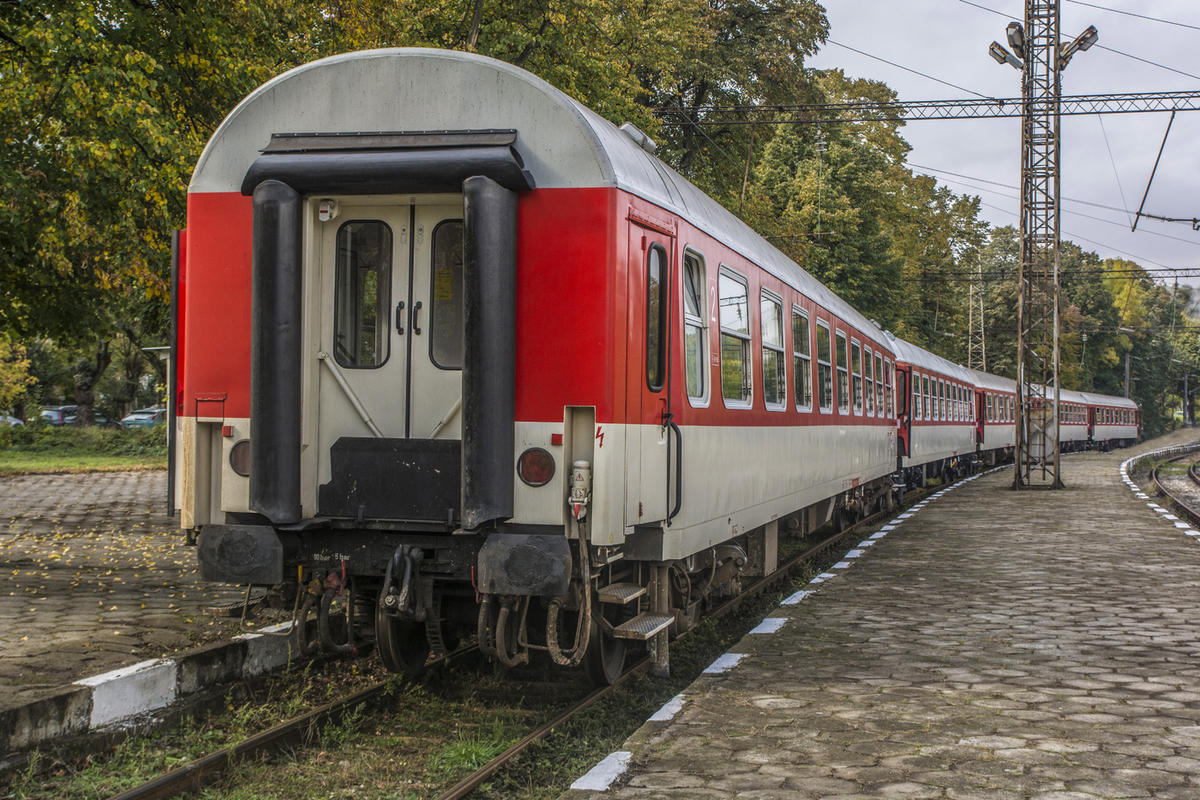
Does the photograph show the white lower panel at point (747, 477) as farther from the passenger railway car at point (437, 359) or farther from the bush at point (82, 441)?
the bush at point (82, 441)

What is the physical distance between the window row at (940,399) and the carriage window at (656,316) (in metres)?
16.6

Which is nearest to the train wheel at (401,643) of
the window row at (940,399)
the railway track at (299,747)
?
the railway track at (299,747)

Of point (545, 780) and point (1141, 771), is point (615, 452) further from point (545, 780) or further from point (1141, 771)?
point (1141, 771)

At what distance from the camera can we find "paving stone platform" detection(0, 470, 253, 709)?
6.31m

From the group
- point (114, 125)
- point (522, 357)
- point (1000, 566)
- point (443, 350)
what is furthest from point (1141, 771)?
point (114, 125)

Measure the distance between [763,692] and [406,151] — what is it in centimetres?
351

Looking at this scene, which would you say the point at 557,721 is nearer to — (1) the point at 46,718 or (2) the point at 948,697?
(2) the point at 948,697

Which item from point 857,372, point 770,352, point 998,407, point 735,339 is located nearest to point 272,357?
point 735,339

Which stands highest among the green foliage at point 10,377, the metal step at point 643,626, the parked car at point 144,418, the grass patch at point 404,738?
the green foliage at point 10,377

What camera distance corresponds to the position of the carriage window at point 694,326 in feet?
21.8

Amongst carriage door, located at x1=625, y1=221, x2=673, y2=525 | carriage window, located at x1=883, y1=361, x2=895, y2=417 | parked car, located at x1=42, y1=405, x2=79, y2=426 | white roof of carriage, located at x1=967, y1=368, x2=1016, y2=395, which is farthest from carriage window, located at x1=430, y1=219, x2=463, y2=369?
parked car, located at x1=42, y1=405, x2=79, y2=426

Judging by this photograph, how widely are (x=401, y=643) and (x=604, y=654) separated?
4.04ft

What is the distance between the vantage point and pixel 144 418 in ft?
165

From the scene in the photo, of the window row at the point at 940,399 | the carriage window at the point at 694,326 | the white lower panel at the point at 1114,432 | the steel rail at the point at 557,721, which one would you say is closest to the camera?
the steel rail at the point at 557,721
